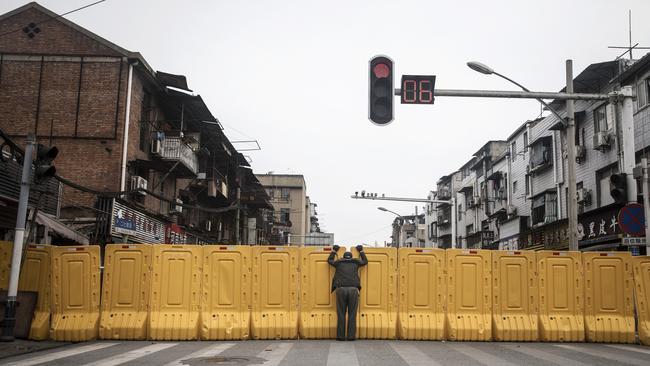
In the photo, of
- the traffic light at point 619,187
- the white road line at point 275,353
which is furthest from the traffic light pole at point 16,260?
the traffic light at point 619,187

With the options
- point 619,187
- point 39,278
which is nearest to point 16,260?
point 39,278

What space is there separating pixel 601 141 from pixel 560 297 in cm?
1555

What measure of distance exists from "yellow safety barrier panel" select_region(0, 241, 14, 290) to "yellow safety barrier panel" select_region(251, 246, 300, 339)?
530cm

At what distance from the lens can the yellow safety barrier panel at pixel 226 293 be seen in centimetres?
1289

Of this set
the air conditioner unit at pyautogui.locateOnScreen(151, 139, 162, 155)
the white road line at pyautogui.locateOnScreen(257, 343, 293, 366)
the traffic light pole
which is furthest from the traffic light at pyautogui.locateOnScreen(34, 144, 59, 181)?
the air conditioner unit at pyautogui.locateOnScreen(151, 139, 162, 155)

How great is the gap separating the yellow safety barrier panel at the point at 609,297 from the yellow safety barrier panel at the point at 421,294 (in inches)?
127

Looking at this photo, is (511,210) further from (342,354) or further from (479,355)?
(342,354)

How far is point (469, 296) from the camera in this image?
13.5 metres

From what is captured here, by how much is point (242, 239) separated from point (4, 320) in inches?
1735

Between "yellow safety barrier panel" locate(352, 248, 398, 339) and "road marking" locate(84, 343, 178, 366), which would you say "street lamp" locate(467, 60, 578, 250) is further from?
"road marking" locate(84, 343, 178, 366)

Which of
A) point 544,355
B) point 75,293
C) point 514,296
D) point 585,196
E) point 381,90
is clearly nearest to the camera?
point 544,355

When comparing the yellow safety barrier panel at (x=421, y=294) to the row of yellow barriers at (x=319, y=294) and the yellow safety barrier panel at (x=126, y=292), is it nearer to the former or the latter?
the row of yellow barriers at (x=319, y=294)

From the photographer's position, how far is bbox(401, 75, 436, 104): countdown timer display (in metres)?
13.1

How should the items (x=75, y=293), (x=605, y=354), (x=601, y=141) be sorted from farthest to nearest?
(x=601, y=141) < (x=75, y=293) < (x=605, y=354)
